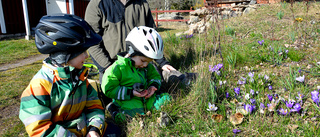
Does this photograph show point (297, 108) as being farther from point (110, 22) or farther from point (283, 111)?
point (110, 22)

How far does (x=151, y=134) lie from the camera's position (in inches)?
92.3

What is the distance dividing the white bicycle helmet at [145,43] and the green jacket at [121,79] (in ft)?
0.59

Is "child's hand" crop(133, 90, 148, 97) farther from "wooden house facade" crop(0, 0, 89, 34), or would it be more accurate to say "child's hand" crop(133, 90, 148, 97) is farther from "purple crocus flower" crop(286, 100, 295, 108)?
"wooden house facade" crop(0, 0, 89, 34)

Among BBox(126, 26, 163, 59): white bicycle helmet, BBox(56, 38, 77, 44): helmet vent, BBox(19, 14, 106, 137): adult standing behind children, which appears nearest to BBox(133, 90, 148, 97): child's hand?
BBox(126, 26, 163, 59): white bicycle helmet

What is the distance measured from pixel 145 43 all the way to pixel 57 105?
1088 mm

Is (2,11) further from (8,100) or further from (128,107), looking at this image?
(128,107)

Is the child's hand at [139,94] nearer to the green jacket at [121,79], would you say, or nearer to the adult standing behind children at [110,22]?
the green jacket at [121,79]

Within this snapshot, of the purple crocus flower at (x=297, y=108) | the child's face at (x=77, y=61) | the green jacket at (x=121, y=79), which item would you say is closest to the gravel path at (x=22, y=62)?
the green jacket at (x=121, y=79)

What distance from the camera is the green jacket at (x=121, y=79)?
252 cm

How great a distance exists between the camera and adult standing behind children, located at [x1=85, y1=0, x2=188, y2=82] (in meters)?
3.11

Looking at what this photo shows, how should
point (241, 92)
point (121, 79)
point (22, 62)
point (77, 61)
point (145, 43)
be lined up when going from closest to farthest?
point (77, 61)
point (145, 43)
point (121, 79)
point (241, 92)
point (22, 62)

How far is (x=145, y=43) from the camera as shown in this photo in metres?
2.46

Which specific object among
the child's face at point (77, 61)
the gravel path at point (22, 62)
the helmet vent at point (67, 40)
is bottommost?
the gravel path at point (22, 62)

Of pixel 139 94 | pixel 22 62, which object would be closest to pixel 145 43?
pixel 139 94
